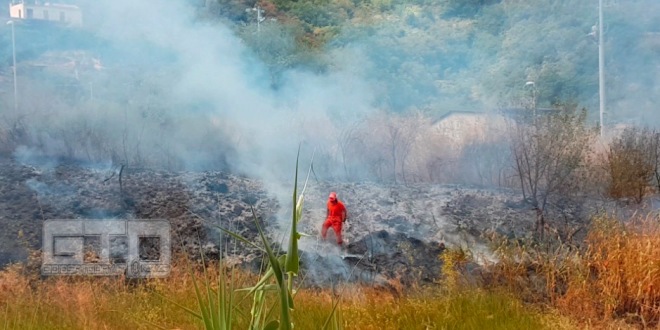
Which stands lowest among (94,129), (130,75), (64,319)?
(64,319)

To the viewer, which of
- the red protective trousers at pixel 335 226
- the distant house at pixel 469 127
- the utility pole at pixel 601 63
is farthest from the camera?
the utility pole at pixel 601 63

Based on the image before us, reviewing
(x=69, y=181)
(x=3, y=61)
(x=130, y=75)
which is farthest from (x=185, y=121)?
(x=3, y=61)

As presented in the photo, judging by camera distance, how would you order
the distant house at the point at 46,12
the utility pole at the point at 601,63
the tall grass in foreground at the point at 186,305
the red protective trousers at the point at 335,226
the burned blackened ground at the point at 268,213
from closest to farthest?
the tall grass in foreground at the point at 186,305
the burned blackened ground at the point at 268,213
the red protective trousers at the point at 335,226
the distant house at the point at 46,12
the utility pole at the point at 601,63

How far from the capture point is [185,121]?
5.98m

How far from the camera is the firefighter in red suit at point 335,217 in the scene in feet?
16.6

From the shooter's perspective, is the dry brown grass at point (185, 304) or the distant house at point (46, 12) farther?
the distant house at point (46, 12)

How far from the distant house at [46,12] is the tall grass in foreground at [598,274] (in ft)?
12.5

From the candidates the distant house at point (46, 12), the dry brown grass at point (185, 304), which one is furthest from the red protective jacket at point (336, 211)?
the distant house at point (46, 12)

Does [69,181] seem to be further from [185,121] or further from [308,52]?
[308,52]

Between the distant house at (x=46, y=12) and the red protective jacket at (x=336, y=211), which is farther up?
the distant house at (x=46, y=12)

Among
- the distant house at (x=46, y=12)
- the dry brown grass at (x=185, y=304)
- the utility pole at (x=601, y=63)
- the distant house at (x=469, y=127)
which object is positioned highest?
the distant house at (x=46, y=12)

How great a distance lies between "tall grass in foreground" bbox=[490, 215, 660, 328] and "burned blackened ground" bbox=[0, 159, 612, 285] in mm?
323

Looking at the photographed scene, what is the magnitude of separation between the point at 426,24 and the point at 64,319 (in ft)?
15.6

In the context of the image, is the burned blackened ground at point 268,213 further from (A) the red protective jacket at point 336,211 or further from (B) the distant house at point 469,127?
(B) the distant house at point 469,127
